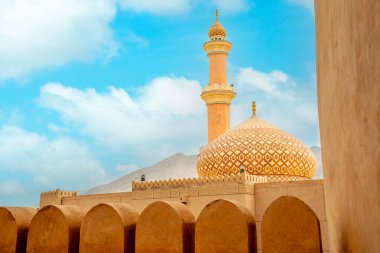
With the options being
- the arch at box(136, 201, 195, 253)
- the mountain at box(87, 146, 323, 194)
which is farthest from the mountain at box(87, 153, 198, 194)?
the arch at box(136, 201, 195, 253)

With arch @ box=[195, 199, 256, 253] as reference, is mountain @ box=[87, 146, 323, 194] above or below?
above

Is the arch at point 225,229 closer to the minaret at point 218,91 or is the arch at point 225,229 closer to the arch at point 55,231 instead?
the arch at point 55,231

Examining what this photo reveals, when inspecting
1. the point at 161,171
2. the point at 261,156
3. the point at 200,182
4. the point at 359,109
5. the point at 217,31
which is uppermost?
the point at 217,31

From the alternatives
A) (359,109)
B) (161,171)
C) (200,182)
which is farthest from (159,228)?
(161,171)

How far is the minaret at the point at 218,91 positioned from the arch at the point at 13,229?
1398cm

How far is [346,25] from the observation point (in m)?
1.31

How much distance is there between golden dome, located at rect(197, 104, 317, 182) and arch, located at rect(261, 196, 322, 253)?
10545mm

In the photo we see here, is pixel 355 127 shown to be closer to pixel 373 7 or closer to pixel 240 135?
pixel 373 7

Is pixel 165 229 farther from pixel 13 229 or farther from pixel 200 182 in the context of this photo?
pixel 200 182

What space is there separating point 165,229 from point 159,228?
0.04m

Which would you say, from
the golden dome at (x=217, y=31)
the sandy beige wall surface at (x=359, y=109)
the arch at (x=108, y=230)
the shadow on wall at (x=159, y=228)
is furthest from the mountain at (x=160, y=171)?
the sandy beige wall surface at (x=359, y=109)

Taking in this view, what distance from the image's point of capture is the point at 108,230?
105 inches

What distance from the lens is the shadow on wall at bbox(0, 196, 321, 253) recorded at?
215cm

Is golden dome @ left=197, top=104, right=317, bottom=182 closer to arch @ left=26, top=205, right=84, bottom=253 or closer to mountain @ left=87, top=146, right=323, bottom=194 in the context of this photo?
arch @ left=26, top=205, right=84, bottom=253
